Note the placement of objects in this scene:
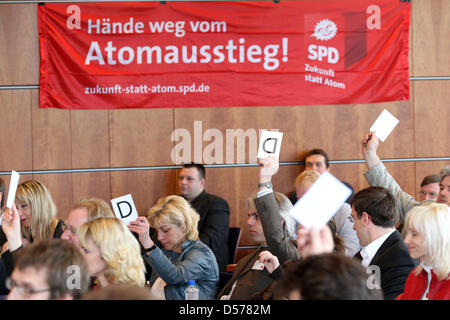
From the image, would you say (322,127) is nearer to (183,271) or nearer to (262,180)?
(262,180)

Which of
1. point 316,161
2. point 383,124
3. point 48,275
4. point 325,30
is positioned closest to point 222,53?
point 325,30

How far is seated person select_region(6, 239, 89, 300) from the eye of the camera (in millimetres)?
1969

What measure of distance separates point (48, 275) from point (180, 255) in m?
1.70

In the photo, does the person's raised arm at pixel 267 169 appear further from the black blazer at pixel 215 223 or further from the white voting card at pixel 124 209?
the black blazer at pixel 215 223

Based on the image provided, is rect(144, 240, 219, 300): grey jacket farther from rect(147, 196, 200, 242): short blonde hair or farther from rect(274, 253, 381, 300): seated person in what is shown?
rect(274, 253, 381, 300): seated person

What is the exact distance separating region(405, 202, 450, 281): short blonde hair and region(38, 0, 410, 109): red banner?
343cm

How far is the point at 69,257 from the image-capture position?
2.07 meters

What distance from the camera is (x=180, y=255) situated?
12.0 ft

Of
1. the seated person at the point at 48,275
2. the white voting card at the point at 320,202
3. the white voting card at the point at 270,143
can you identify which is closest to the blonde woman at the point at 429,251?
the white voting card at the point at 320,202

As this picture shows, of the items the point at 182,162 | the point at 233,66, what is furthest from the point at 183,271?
the point at 233,66

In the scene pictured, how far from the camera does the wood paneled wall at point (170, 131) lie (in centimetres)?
588

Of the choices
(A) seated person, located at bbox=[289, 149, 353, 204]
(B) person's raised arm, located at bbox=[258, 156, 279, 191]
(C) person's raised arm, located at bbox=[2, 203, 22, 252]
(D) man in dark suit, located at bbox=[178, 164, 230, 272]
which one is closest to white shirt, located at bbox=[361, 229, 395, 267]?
(B) person's raised arm, located at bbox=[258, 156, 279, 191]
